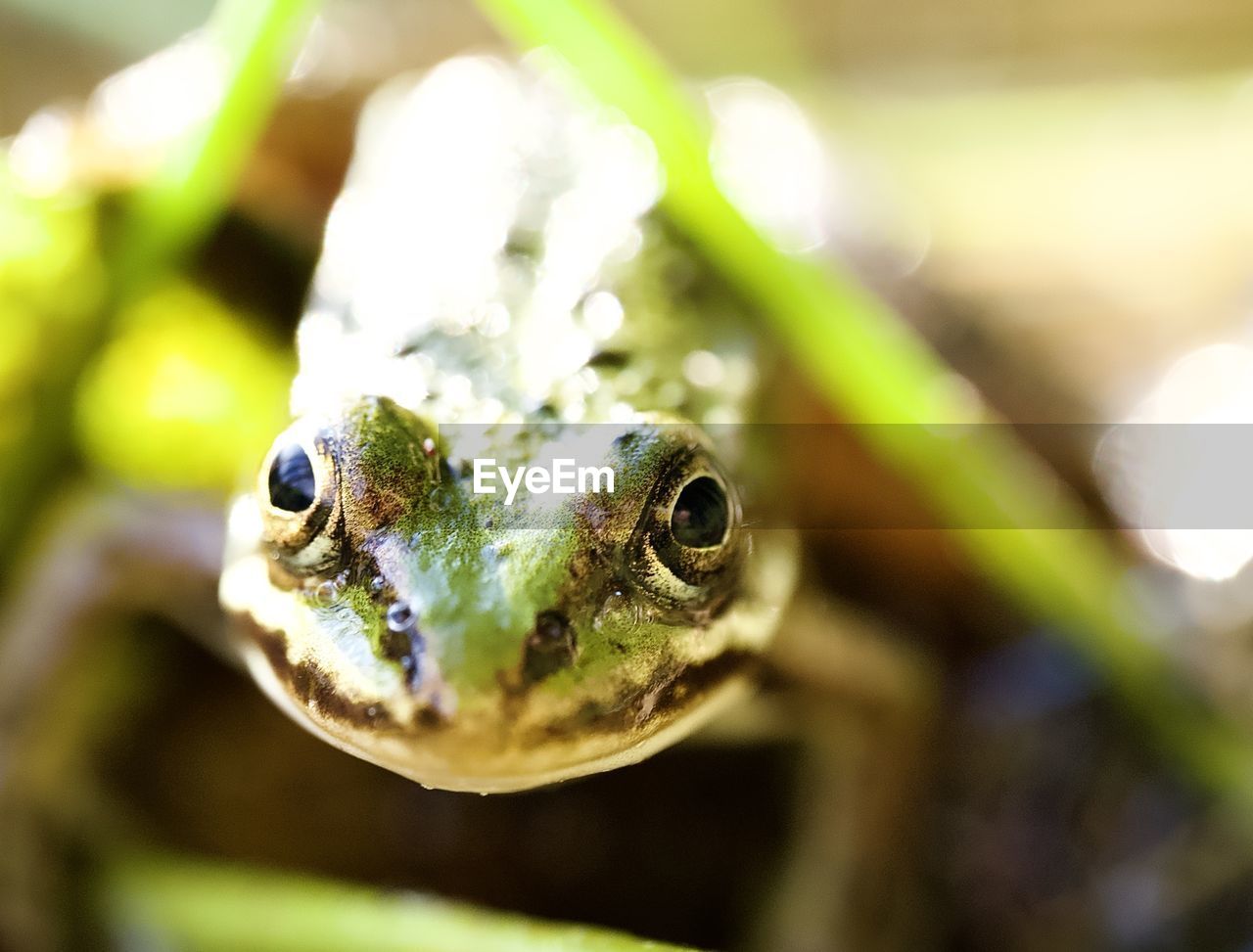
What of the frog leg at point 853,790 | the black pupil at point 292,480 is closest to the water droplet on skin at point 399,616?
the black pupil at point 292,480

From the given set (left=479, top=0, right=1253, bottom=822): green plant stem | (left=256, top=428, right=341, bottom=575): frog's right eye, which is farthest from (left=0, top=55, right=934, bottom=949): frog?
(left=479, top=0, right=1253, bottom=822): green plant stem

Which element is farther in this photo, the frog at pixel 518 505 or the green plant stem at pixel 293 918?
the green plant stem at pixel 293 918

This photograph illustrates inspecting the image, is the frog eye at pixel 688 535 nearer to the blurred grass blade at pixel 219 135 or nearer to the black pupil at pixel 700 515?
the black pupil at pixel 700 515

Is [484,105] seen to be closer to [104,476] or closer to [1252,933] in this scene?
[104,476]

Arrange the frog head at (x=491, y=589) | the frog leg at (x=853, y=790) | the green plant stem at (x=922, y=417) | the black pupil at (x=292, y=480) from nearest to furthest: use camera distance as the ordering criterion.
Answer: the frog head at (x=491, y=589)
the black pupil at (x=292, y=480)
the green plant stem at (x=922, y=417)
the frog leg at (x=853, y=790)

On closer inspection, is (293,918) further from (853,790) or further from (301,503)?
(853,790)

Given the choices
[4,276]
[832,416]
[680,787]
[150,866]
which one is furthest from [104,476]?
[832,416]

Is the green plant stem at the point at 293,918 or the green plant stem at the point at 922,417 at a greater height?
the green plant stem at the point at 922,417
